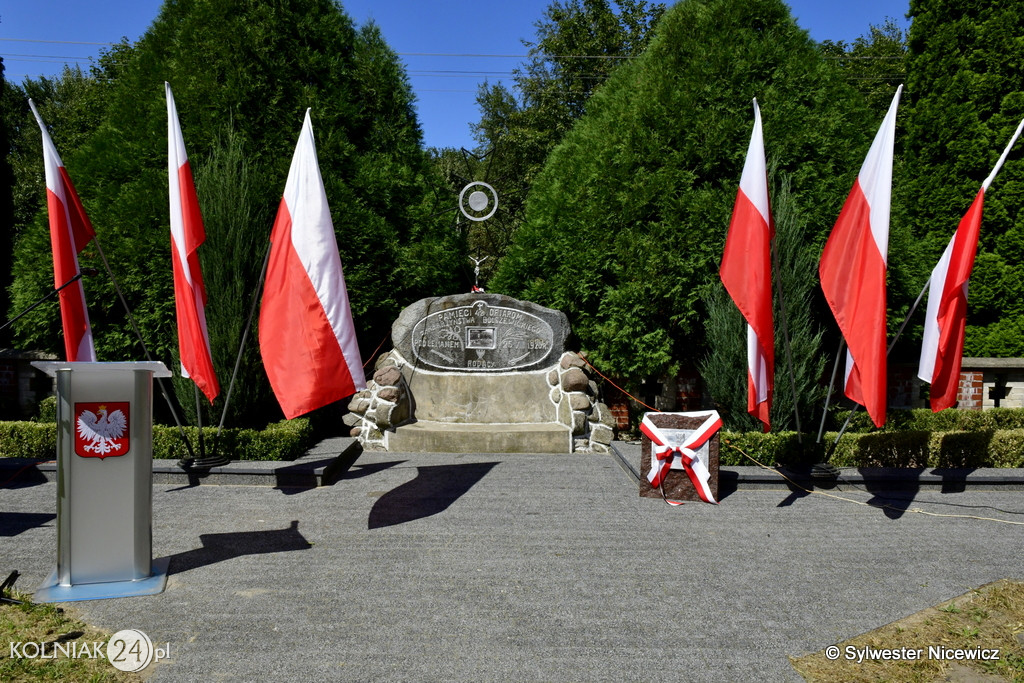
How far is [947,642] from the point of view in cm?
Answer: 377

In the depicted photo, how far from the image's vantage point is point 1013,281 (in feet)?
36.8

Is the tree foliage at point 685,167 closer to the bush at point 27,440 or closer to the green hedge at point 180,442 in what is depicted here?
the green hedge at point 180,442

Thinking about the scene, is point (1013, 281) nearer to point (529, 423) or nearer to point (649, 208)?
point (649, 208)

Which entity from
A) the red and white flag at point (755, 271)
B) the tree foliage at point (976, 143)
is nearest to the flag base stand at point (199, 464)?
the red and white flag at point (755, 271)

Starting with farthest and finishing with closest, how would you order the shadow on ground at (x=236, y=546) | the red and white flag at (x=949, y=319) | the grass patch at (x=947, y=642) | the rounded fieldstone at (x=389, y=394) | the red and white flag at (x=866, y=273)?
the rounded fieldstone at (x=389, y=394), the red and white flag at (x=949, y=319), the red and white flag at (x=866, y=273), the shadow on ground at (x=236, y=546), the grass patch at (x=947, y=642)

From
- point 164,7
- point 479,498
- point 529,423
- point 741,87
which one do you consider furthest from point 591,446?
point 164,7

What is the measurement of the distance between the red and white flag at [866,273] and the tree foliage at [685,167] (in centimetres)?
244

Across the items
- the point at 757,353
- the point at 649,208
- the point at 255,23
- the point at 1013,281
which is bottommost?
the point at 757,353

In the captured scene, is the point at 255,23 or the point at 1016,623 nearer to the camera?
the point at 1016,623

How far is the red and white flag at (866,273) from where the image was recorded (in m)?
6.02

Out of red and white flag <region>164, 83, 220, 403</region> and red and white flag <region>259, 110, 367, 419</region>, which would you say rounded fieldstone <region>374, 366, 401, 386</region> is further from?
red and white flag <region>259, 110, 367, 419</region>

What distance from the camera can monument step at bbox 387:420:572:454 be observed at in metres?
8.93

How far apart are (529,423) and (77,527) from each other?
19.6 feet

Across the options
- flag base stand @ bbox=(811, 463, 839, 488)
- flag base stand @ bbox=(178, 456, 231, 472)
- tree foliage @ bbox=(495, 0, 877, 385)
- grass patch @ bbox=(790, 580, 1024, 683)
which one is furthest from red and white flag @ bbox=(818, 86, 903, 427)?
flag base stand @ bbox=(178, 456, 231, 472)
